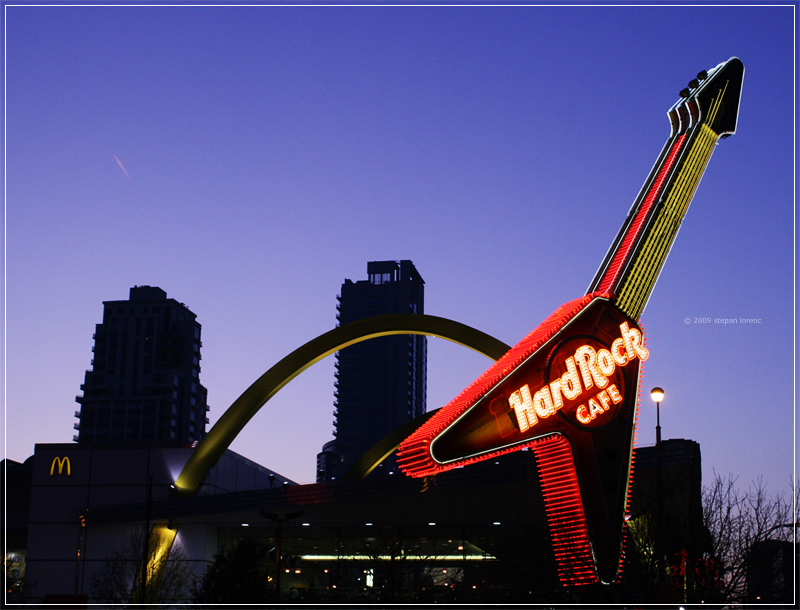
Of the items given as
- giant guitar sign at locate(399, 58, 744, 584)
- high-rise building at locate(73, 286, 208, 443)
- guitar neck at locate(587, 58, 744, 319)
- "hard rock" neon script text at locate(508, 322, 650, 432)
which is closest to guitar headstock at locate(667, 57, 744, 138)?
guitar neck at locate(587, 58, 744, 319)

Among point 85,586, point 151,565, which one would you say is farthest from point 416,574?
point 85,586

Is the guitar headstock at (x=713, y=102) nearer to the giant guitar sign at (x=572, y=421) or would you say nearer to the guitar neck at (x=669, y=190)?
the guitar neck at (x=669, y=190)

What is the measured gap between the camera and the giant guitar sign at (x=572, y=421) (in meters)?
21.8

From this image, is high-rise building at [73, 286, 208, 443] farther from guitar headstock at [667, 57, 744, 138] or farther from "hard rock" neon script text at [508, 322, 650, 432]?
"hard rock" neon script text at [508, 322, 650, 432]

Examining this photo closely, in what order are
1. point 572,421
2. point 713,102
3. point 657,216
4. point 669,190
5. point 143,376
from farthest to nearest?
point 143,376 → point 713,102 → point 669,190 → point 657,216 → point 572,421

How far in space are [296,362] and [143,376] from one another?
527ft

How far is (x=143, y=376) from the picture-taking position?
614ft

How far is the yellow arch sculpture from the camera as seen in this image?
3475 centimetres

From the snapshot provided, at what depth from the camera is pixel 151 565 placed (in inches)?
1352

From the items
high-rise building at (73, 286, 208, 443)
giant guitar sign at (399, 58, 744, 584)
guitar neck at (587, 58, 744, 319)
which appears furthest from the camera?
high-rise building at (73, 286, 208, 443)

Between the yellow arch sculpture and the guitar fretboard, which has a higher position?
the guitar fretboard

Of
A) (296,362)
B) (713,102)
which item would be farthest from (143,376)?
(713,102)

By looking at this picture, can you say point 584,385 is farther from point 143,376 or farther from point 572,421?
point 143,376

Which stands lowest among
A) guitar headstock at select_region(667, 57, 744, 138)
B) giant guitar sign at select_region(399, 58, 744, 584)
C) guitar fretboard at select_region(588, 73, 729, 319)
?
giant guitar sign at select_region(399, 58, 744, 584)
